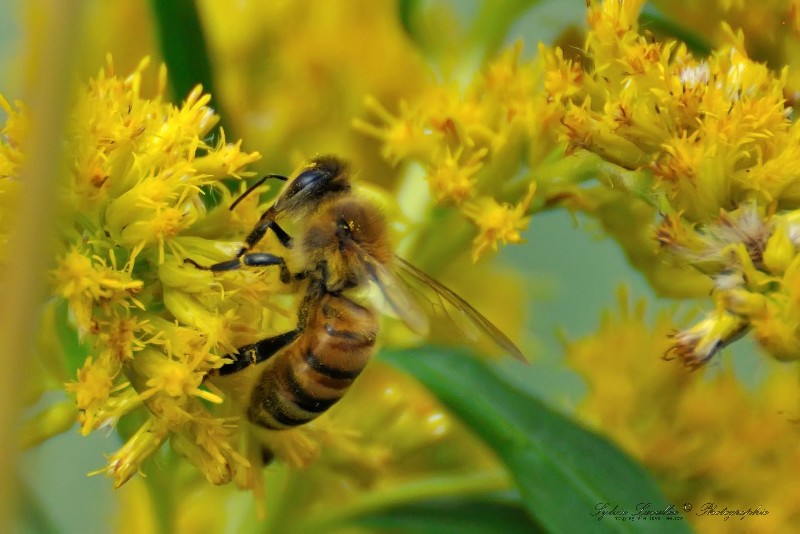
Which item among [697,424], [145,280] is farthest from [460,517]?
[145,280]

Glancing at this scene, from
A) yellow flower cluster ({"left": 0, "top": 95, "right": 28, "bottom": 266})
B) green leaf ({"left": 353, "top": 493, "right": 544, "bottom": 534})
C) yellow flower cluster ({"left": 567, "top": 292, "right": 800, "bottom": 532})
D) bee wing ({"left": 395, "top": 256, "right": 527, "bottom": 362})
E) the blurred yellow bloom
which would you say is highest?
yellow flower cluster ({"left": 0, "top": 95, "right": 28, "bottom": 266})

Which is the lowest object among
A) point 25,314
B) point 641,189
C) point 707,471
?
point 707,471

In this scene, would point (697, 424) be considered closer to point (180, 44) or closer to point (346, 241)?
point (346, 241)

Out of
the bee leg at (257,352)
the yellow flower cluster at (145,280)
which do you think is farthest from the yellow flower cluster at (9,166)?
the bee leg at (257,352)

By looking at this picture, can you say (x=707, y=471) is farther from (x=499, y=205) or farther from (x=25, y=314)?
(x=25, y=314)

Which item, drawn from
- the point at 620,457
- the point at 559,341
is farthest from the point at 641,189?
the point at 559,341

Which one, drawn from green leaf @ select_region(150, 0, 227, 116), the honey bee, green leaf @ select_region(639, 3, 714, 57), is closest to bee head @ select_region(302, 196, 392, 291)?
the honey bee

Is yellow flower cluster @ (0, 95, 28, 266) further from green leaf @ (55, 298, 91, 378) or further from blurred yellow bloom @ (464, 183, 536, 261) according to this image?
blurred yellow bloom @ (464, 183, 536, 261)
